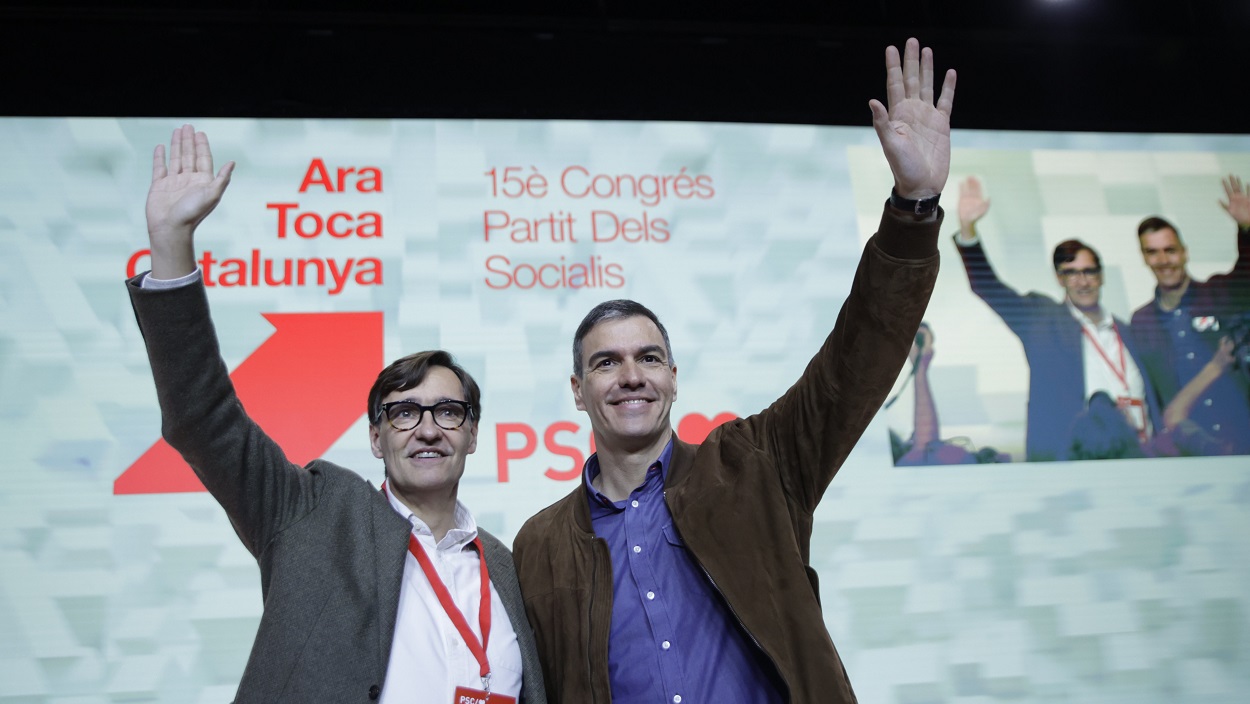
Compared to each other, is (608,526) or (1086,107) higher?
(1086,107)

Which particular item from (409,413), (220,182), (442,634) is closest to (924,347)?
(409,413)

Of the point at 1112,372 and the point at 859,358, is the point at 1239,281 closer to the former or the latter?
the point at 1112,372

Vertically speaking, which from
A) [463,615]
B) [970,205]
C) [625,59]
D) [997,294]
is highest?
[625,59]

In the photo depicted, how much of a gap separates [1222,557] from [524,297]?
8.54 feet

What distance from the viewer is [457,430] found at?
1.75 meters

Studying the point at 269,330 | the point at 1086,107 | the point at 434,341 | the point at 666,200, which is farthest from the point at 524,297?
the point at 1086,107

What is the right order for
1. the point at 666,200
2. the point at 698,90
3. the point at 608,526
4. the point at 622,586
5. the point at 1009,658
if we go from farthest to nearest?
the point at 698,90, the point at 666,200, the point at 1009,658, the point at 608,526, the point at 622,586

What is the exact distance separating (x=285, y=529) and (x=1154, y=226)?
3.40 meters

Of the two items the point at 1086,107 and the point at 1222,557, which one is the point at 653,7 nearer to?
the point at 1086,107

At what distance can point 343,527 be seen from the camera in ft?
5.16

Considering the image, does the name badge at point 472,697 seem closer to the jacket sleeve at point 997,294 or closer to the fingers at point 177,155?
the fingers at point 177,155

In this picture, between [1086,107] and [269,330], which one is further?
[1086,107]

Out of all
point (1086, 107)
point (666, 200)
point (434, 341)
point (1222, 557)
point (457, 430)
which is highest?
point (1086, 107)

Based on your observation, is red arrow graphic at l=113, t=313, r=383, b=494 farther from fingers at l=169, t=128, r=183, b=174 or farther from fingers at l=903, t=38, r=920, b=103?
fingers at l=903, t=38, r=920, b=103
